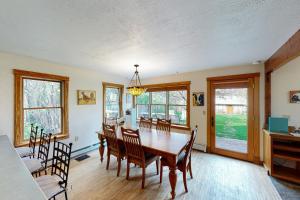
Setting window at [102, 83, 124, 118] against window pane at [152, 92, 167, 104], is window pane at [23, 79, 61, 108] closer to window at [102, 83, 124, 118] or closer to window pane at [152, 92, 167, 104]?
window at [102, 83, 124, 118]

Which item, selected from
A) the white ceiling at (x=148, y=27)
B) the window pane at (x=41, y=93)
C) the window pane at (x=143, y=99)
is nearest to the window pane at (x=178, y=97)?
the window pane at (x=143, y=99)

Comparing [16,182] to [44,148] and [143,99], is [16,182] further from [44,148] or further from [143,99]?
[143,99]

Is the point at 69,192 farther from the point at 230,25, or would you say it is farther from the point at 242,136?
the point at 242,136

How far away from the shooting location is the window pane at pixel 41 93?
2.92m

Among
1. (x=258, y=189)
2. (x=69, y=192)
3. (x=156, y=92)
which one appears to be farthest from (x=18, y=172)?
(x=156, y=92)

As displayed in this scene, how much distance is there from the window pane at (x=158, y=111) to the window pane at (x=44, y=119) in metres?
3.04

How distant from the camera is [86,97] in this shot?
3.91 meters

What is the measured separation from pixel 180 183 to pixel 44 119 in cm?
339

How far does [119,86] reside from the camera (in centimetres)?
498

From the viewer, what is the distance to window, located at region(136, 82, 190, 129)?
14.3 feet

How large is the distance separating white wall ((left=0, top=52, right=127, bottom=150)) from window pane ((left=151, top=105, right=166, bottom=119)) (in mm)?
1576

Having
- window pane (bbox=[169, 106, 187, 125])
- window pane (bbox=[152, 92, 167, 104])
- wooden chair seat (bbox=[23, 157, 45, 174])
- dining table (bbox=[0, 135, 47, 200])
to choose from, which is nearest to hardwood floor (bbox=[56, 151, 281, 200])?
wooden chair seat (bbox=[23, 157, 45, 174])

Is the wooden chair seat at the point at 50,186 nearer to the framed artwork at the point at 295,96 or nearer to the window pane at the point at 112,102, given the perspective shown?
the window pane at the point at 112,102

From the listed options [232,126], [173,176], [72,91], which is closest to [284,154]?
[232,126]
